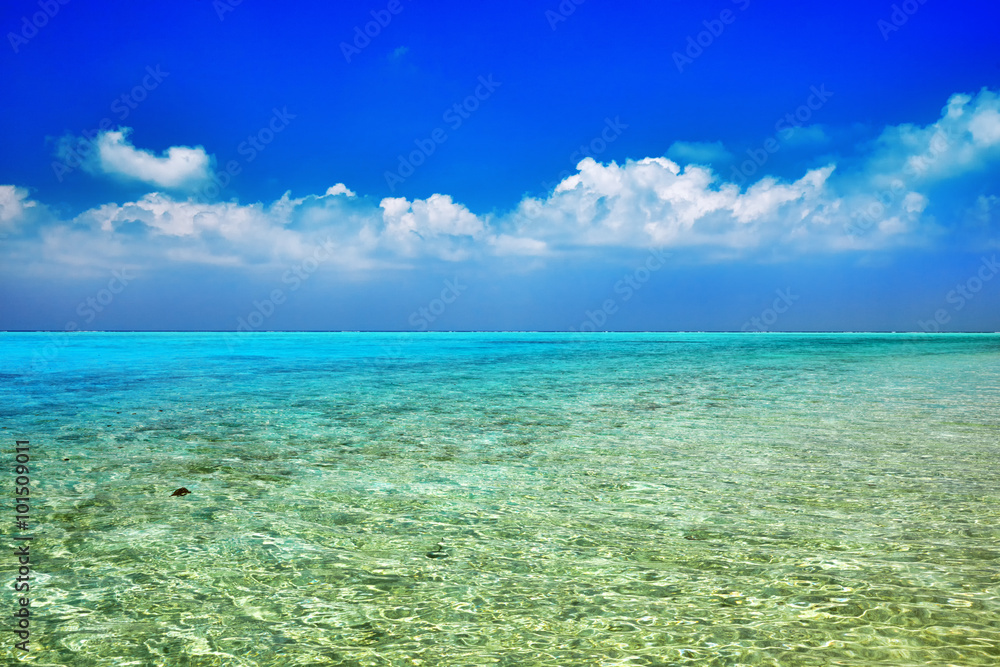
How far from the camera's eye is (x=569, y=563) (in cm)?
461

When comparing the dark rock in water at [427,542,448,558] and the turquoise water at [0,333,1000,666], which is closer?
the turquoise water at [0,333,1000,666]

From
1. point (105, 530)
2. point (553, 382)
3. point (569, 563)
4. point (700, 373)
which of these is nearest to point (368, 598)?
point (569, 563)

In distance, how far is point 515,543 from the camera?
510cm

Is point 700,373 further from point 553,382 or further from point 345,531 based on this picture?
point 345,531

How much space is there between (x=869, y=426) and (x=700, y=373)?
618 inches

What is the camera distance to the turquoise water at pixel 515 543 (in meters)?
3.45

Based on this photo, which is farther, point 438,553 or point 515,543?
point 515,543

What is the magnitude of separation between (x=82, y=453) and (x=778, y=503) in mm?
9162

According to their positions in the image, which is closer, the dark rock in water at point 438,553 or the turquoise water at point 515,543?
the turquoise water at point 515,543

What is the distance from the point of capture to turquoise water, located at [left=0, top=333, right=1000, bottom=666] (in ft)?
11.3

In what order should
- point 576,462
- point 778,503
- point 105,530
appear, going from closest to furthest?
point 105,530 < point 778,503 < point 576,462

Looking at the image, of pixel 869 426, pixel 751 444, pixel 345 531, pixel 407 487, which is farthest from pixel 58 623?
pixel 869 426

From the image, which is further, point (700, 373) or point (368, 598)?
point (700, 373)

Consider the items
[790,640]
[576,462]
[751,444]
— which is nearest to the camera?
[790,640]
